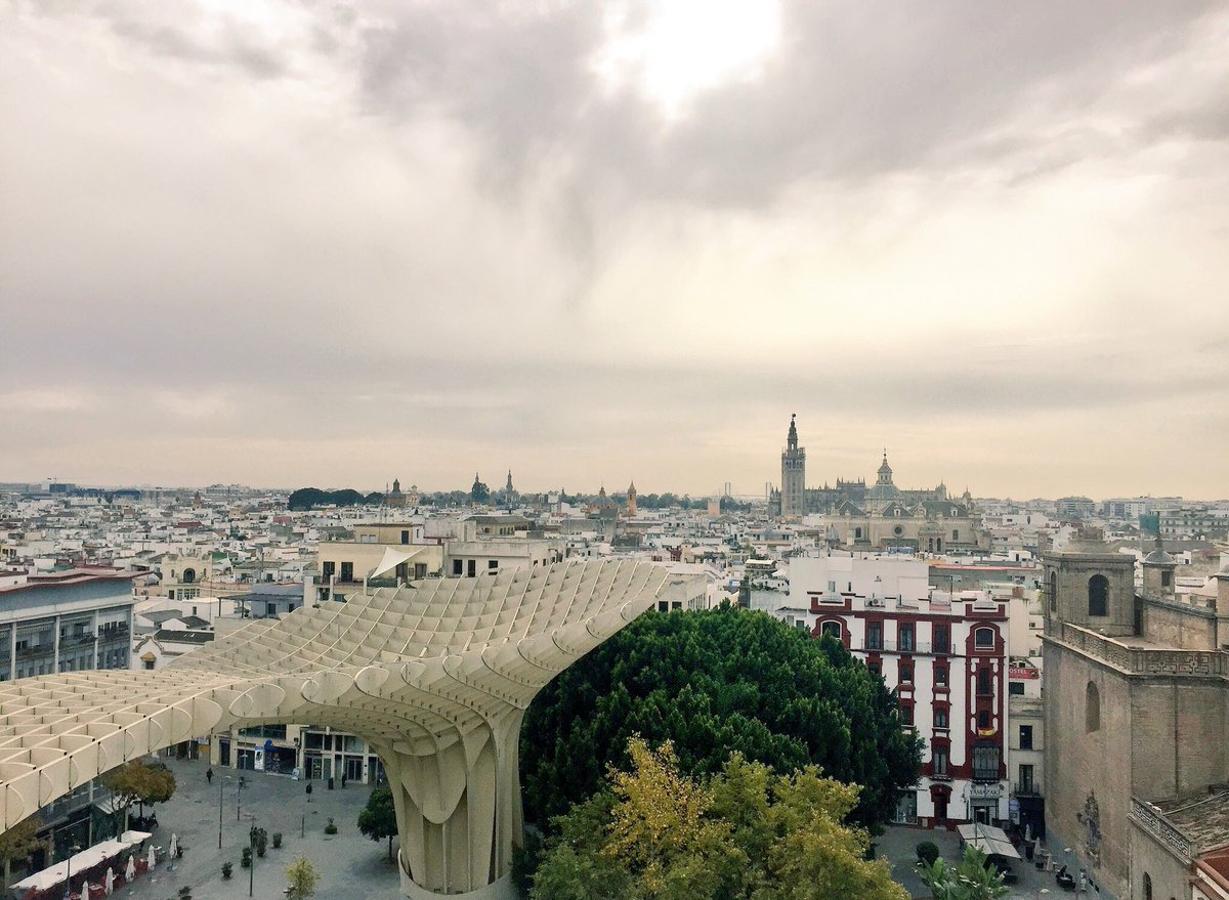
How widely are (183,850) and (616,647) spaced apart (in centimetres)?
1818

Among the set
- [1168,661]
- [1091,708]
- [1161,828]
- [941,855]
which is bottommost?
[941,855]

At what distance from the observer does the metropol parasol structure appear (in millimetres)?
16922

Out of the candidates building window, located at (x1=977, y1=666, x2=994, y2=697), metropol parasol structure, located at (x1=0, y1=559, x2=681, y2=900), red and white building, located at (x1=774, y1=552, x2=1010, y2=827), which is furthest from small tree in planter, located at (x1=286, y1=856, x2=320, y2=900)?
building window, located at (x1=977, y1=666, x2=994, y2=697)

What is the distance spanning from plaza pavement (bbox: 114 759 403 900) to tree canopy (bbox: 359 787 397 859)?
3.14 feet

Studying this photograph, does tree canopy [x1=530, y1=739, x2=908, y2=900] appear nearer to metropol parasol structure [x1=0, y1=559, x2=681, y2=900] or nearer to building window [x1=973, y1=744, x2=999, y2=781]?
metropol parasol structure [x1=0, y1=559, x2=681, y2=900]

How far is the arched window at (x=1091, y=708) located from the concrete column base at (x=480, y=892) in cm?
2027

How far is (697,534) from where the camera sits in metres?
152

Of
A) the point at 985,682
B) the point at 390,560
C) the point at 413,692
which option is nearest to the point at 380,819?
the point at 390,560

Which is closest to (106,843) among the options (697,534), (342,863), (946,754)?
(342,863)

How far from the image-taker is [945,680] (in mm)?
41531

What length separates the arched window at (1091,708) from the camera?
1340 inches

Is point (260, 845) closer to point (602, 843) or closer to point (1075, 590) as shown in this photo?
point (602, 843)

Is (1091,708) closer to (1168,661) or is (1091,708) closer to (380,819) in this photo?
(1168,661)

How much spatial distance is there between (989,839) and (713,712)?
13.6 m
